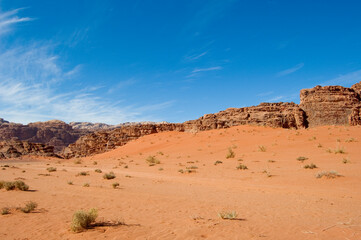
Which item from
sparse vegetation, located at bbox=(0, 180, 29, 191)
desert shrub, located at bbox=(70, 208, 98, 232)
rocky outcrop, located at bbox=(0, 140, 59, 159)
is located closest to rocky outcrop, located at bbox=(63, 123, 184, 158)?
rocky outcrop, located at bbox=(0, 140, 59, 159)

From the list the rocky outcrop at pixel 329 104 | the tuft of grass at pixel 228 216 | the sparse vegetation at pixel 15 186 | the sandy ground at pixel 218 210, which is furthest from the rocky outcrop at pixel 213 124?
the tuft of grass at pixel 228 216

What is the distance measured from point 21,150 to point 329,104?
171ft

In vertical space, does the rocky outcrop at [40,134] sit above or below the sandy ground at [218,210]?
above

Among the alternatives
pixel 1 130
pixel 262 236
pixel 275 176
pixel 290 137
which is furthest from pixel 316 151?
pixel 1 130

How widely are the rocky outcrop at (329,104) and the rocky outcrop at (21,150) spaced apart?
145 ft

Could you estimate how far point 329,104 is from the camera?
130 feet

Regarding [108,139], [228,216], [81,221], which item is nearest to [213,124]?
[108,139]

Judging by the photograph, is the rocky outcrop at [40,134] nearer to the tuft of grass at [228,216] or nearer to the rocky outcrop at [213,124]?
the rocky outcrop at [213,124]

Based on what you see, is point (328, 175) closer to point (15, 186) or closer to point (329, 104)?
point (15, 186)

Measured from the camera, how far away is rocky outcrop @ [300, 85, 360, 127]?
38.8m

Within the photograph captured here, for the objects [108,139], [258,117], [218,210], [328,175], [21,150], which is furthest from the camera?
[108,139]

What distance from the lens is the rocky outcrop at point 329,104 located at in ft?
127

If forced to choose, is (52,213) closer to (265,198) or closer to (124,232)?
(124,232)

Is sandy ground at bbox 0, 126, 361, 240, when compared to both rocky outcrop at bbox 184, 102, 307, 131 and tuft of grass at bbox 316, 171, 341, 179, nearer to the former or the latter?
tuft of grass at bbox 316, 171, 341, 179
